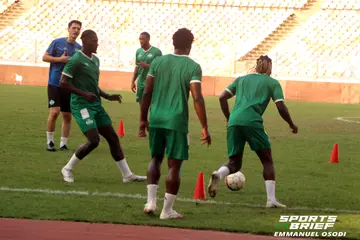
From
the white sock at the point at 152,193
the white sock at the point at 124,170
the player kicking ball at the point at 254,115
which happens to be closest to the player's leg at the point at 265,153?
the player kicking ball at the point at 254,115

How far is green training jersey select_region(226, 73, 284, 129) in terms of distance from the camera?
10.5 meters

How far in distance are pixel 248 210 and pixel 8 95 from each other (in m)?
20.6

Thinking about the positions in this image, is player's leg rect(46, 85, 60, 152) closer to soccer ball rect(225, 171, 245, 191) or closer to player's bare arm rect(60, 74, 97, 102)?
player's bare arm rect(60, 74, 97, 102)

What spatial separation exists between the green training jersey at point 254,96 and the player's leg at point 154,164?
4.48ft

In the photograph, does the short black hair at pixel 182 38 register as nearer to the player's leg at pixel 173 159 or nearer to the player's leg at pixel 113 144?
the player's leg at pixel 173 159

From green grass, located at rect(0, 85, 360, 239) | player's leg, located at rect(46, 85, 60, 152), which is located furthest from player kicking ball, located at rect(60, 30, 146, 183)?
player's leg, located at rect(46, 85, 60, 152)

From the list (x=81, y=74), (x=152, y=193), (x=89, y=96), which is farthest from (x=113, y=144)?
(x=152, y=193)

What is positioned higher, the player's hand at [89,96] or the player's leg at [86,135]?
the player's hand at [89,96]

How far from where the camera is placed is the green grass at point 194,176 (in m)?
9.23

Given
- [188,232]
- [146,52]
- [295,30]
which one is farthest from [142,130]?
[295,30]

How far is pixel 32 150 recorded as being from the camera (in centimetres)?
1538

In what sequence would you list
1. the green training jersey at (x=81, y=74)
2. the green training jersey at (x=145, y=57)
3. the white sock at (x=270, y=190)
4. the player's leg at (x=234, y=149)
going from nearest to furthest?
the white sock at (x=270, y=190) → the player's leg at (x=234, y=149) → the green training jersey at (x=81, y=74) → the green training jersey at (x=145, y=57)

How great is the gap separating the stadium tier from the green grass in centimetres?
1494

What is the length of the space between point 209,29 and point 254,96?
33.5m
